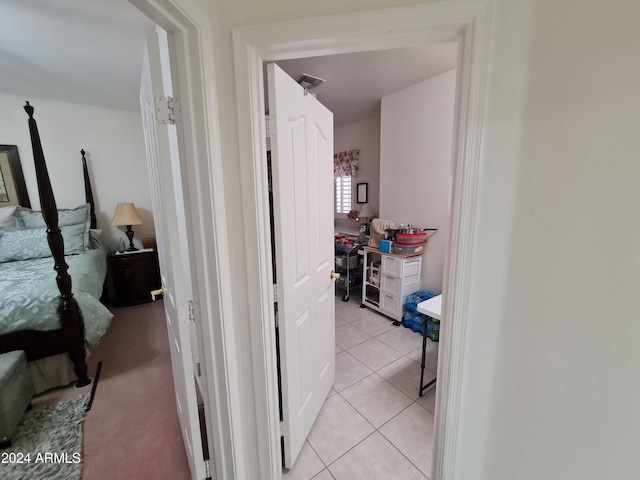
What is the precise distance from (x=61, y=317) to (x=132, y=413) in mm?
851

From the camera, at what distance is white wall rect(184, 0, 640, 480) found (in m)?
0.68

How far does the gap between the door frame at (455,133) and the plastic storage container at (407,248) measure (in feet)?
6.11

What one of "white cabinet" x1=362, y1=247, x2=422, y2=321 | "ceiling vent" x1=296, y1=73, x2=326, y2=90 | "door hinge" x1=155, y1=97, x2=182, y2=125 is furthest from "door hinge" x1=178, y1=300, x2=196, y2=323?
"white cabinet" x1=362, y1=247, x2=422, y2=321

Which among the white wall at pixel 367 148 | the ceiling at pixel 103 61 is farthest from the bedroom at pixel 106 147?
the white wall at pixel 367 148

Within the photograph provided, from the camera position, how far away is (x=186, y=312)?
38.2 inches

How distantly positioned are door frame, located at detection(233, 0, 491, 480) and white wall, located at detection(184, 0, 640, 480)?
0.12 feet

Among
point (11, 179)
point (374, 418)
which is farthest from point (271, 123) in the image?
point (11, 179)

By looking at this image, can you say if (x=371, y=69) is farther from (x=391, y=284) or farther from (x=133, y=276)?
(x=133, y=276)

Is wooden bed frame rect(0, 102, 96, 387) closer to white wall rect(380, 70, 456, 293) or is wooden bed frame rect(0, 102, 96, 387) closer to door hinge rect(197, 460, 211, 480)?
door hinge rect(197, 460, 211, 480)

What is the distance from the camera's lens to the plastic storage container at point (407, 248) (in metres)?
2.72

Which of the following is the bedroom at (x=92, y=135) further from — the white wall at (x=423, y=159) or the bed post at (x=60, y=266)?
the white wall at (x=423, y=159)

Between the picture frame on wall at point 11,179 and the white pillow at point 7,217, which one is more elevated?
the picture frame on wall at point 11,179

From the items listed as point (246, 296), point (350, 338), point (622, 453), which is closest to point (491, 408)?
point (622, 453)

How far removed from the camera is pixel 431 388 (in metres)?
1.90
